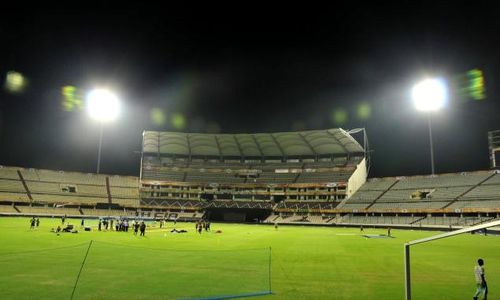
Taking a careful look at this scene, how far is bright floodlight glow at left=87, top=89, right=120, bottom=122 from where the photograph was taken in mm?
90188

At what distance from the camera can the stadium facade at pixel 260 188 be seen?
276 feet

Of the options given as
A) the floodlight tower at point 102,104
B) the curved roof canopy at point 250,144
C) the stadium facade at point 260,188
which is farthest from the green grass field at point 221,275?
the curved roof canopy at point 250,144

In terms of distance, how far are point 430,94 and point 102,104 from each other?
76607 millimetres

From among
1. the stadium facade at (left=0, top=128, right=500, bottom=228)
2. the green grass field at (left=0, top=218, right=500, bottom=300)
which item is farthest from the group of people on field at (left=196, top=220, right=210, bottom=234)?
the stadium facade at (left=0, top=128, right=500, bottom=228)

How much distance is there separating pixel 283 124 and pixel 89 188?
59441 mm

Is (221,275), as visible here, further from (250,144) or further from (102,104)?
(250,144)

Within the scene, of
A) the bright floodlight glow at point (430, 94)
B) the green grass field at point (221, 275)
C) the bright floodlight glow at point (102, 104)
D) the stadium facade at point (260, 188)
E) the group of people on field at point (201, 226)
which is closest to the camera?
the green grass field at point (221, 275)

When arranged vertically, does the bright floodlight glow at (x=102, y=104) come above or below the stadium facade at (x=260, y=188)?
above

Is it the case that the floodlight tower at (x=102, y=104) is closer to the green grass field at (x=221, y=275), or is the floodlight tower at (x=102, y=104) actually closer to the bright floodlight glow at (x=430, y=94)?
the bright floodlight glow at (x=430, y=94)

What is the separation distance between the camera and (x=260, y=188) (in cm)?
11300

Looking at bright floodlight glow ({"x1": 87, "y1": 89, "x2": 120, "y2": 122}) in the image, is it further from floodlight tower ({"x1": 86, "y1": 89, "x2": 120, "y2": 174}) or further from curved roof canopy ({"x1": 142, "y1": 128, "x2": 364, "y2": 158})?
curved roof canopy ({"x1": 142, "y1": 128, "x2": 364, "y2": 158})

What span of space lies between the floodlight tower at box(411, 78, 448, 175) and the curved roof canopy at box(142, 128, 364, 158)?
3510 centimetres

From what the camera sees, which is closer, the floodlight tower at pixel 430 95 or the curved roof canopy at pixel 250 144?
the floodlight tower at pixel 430 95

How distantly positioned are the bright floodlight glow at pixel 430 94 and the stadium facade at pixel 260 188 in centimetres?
2146
